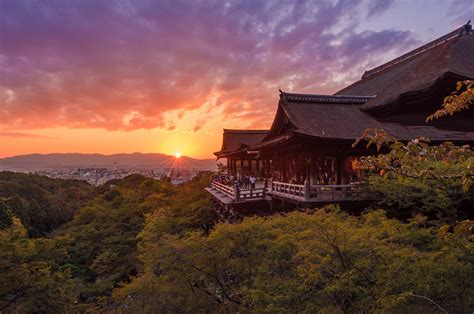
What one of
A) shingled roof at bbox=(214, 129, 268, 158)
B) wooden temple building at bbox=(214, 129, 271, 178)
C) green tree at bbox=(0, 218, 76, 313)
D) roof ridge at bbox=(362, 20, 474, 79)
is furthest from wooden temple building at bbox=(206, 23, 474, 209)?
shingled roof at bbox=(214, 129, 268, 158)

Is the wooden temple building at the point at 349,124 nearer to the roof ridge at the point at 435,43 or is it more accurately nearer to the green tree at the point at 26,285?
the roof ridge at the point at 435,43

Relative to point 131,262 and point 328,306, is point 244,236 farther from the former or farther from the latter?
point 131,262

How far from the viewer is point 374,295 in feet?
23.1

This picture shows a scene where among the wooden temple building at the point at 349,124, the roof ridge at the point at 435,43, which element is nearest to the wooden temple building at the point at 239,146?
the wooden temple building at the point at 349,124

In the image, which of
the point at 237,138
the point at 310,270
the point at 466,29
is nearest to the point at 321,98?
the point at 466,29

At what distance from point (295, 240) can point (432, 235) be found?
3.67 metres

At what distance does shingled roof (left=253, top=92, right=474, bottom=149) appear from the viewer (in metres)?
15.6

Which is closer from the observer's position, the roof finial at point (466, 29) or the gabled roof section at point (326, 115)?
the gabled roof section at point (326, 115)

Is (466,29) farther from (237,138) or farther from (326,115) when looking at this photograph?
(237,138)

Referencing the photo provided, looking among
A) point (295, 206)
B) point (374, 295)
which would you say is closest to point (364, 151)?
point (295, 206)

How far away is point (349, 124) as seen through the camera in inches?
668

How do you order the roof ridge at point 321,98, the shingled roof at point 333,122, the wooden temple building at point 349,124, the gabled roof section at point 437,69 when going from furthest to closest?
1. the roof ridge at point 321,98
2. the gabled roof section at point 437,69
3. the shingled roof at point 333,122
4. the wooden temple building at point 349,124

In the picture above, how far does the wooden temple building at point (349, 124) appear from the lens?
15.4 meters

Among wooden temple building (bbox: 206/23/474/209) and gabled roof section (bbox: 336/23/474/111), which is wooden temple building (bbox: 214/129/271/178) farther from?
gabled roof section (bbox: 336/23/474/111)
